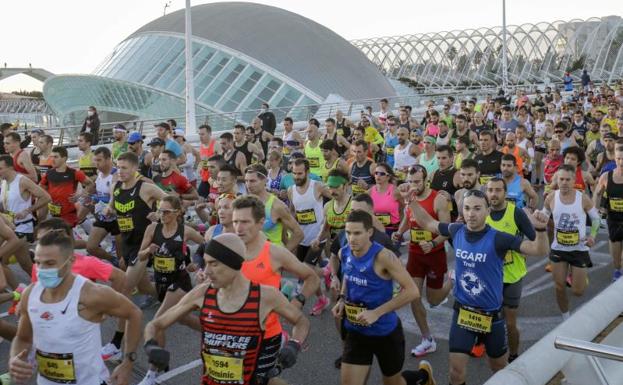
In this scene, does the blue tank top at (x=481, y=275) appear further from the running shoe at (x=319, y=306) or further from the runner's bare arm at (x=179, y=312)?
the running shoe at (x=319, y=306)

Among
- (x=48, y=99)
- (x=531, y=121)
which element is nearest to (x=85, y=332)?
(x=531, y=121)

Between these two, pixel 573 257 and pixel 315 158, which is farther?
pixel 315 158

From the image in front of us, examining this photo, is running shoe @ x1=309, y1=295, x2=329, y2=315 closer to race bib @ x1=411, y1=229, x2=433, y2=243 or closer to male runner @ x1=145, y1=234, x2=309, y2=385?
race bib @ x1=411, y1=229, x2=433, y2=243

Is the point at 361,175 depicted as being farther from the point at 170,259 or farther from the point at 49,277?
the point at 49,277

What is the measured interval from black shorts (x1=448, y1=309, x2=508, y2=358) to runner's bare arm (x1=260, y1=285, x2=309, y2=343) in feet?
4.58

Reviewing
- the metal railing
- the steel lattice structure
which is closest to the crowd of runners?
the metal railing

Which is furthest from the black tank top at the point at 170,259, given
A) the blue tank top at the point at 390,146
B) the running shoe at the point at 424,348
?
the blue tank top at the point at 390,146

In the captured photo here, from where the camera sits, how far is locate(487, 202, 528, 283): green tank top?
5125 millimetres

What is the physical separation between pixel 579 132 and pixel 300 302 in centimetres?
1162

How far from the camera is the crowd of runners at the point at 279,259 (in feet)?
10.8

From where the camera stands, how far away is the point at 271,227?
20.0ft

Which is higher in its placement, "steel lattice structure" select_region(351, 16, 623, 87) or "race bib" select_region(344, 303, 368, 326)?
"steel lattice structure" select_region(351, 16, 623, 87)

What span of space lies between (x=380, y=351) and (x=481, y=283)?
2.95 feet

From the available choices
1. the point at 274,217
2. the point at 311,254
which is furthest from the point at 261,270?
the point at 311,254
